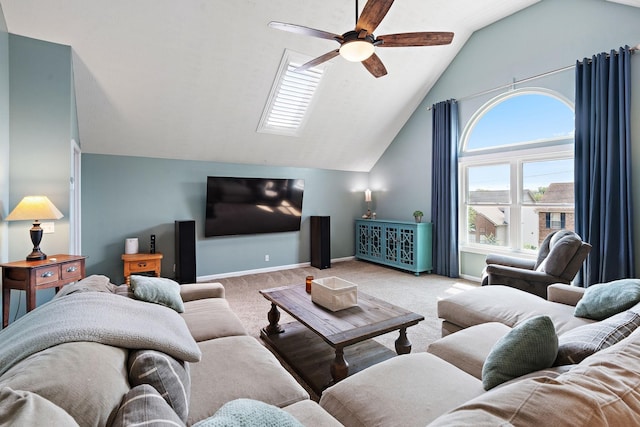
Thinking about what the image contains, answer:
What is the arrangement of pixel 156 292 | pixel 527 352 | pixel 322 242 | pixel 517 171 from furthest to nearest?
Result: pixel 322 242
pixel 517 171
pixel 156 292
pixel 527 352

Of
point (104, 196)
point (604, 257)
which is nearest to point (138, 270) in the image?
point (104, 196)

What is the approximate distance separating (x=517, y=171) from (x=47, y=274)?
5.70 m

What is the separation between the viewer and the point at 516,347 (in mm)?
1189

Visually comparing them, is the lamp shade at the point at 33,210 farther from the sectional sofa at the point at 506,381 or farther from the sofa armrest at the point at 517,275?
the sofa armrest at the point at 517,275

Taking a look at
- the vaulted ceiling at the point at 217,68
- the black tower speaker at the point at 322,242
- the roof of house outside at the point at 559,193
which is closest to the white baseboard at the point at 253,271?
the black tower speaker at the point at 322,242

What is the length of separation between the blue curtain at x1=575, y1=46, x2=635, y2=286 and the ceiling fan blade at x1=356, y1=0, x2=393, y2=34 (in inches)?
115

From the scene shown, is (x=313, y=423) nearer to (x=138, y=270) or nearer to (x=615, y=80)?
(x=138, y=270)

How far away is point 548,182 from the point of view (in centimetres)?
410

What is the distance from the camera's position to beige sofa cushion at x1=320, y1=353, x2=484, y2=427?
121cm

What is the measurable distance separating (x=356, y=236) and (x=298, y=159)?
7.12 feet

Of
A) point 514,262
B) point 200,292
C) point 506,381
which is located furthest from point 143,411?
point 514,262

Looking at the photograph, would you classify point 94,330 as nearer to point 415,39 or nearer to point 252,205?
point 415,39

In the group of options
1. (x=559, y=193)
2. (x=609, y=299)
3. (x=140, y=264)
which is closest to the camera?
(x=609, y=299)

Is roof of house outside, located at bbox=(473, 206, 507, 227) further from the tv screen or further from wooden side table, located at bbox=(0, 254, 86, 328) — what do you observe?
wooden side table, located at bbox=(0, 254, 86, 328)
